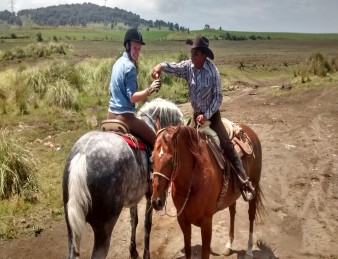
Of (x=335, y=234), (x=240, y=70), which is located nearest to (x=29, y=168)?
(x=335, y=234)

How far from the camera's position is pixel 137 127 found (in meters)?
5.34

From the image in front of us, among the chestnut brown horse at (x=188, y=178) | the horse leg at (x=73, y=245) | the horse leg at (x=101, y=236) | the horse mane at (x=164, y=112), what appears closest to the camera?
the chestnut brown horse at (x=188, y=178)

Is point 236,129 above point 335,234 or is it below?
above

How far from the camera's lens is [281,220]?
274 inches

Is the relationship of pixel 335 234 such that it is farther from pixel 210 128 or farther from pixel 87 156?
pixel 87 156

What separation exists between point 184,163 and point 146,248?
2197 mm

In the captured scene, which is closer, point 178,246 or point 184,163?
point 184,163

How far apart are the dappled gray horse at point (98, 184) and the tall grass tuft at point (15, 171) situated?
11.9ft

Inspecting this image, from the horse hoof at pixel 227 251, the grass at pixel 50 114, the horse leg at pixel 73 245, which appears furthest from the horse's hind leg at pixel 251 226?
the grass at pixel 50 114

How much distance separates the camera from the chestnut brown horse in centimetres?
391

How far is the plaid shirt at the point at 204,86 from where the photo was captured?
16.0ft

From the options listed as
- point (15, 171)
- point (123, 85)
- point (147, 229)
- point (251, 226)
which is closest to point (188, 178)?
point (123, 85)

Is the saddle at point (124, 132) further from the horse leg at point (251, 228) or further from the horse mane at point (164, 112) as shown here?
the horse leg at point (251, 228)

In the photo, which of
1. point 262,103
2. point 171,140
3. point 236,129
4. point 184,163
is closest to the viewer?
point 171,140
